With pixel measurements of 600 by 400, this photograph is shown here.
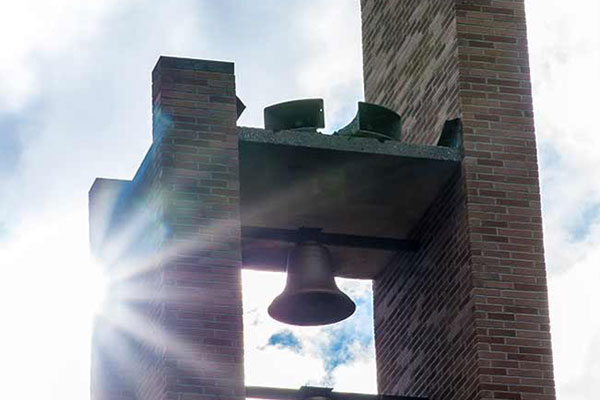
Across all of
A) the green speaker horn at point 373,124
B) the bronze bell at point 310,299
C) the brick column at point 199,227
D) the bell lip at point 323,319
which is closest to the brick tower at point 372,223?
the brick column at point 199,227

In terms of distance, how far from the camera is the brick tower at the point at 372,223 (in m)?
19.7

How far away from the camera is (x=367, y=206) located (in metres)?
21.5

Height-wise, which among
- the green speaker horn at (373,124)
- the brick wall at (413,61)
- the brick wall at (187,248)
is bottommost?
the brick wall at (187,248)

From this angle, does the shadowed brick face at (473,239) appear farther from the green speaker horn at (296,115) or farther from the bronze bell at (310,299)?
the green speaker horn at (296,115)

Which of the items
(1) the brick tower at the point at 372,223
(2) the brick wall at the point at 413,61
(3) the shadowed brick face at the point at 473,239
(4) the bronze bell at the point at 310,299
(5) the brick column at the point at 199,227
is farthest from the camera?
(2) the brick wall at the point at 413,61

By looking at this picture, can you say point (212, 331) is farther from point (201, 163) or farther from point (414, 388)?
point (414, 388)

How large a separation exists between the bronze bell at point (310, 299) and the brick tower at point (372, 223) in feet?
1.84

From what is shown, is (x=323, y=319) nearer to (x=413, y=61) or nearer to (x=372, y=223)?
(x=372, y=223)

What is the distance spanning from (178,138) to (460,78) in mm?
2607

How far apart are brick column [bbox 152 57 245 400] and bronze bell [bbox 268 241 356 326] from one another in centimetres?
132

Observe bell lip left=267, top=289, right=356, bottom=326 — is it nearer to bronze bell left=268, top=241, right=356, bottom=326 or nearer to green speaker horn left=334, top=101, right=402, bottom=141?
bronze bell left=268, top=241, right=356, bottom=326

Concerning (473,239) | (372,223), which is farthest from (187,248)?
(372,223)

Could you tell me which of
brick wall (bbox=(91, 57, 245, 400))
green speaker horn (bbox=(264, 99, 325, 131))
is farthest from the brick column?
green speaker horn (bbox=(264, 99, 325, 131))

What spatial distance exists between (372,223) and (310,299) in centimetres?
111
